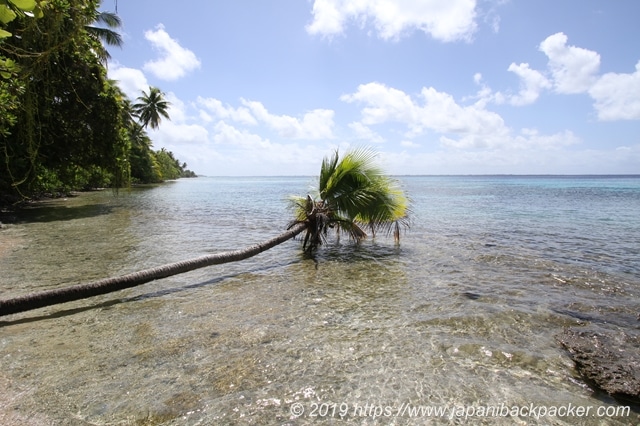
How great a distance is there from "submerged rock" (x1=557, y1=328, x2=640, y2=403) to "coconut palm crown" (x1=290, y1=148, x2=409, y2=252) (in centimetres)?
586

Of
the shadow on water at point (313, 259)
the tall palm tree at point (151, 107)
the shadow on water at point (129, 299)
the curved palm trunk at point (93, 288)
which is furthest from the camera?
the tall palm tree at point (151, 107)

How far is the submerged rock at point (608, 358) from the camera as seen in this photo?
11.2ft

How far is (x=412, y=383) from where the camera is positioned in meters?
3.52

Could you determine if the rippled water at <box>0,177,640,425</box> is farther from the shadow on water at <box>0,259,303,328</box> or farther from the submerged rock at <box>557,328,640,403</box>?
the submerged rock at <box>557,328,640,403</box>

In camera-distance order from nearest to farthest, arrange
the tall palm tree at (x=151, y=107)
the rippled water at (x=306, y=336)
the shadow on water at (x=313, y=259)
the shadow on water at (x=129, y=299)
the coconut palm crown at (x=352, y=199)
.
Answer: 1. the rippled water at (x=306, y=336)
2. the shadow on water at (x=129, y=299)
3. the shadow on water at (x=313, y=259)
4. the coconut palm crown at (x=352, y=199)
5. the tall palm tree at (x=151, y=107)

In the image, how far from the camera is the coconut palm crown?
10.2 metres

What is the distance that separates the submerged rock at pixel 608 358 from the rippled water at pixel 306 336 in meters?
0.16

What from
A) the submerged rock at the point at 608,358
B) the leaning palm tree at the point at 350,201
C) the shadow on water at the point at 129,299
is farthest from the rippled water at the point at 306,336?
the leaning palm tree at the point at 350,201

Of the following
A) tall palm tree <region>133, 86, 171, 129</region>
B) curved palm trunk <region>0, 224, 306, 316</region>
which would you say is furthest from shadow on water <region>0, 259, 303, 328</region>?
tall palm tree <region>133, 86, 171, 129</region>

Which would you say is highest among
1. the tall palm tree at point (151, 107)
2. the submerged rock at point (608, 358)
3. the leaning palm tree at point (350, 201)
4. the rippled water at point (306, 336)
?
the tall palm tree at point (151, 107)

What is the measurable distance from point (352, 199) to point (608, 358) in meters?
7.02

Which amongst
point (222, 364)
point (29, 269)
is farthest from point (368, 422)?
point (29, 269)

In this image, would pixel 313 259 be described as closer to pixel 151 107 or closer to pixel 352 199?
pixel 352 199

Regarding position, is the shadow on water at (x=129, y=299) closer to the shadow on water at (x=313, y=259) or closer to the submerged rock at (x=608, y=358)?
the shadow on water at (x=313, y=259)
